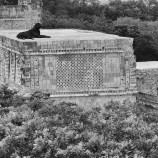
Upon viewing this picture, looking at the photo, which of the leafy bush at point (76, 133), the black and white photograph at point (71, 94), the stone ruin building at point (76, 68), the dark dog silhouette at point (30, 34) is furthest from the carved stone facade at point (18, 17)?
the leafy bush at point (76, 133)

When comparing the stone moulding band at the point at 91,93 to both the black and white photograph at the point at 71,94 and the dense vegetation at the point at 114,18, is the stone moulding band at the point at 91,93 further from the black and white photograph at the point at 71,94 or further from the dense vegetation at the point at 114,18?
the dense vegetation at the point at 114,18

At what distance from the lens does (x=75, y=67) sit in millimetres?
15281

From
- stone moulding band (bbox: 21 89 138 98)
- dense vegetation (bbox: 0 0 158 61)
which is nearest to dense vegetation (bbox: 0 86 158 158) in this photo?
stone moulding band (bbox: 21 89 138 98)

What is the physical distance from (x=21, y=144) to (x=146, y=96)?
30.2 feet

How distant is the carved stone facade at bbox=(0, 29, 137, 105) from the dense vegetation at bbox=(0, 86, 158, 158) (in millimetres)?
4054

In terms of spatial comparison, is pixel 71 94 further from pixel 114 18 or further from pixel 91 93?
pixel 114 18

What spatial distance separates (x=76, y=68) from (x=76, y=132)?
20.5 feet

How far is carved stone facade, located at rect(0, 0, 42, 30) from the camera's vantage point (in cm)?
2695

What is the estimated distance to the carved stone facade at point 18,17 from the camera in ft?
88.4

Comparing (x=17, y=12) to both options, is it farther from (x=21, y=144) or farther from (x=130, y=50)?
(x=21, y=144)

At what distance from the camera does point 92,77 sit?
606 inches

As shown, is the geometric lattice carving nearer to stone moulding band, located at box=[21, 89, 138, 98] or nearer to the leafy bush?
stone moulding band, located at box=[21, 89, 138, 98]

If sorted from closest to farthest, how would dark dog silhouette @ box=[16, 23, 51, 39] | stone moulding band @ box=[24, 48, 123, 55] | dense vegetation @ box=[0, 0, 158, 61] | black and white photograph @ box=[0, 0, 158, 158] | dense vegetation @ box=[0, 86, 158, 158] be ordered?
1. dense vegetation @ box=[0, 86, 158, 158]
2. black and white photograph @ box=[0, 0, 158, 158]
3. stone moulding band @ box=[24, 48, 123, 55]
4. dark dog silhouette @ box=[16, 23, 51, 39]
5. dense vegetation @ box=[0, 0, 158, 61]

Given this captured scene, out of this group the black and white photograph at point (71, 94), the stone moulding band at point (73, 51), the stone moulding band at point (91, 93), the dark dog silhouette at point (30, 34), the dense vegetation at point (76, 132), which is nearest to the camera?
the dense vegetation at point (76, 132)
